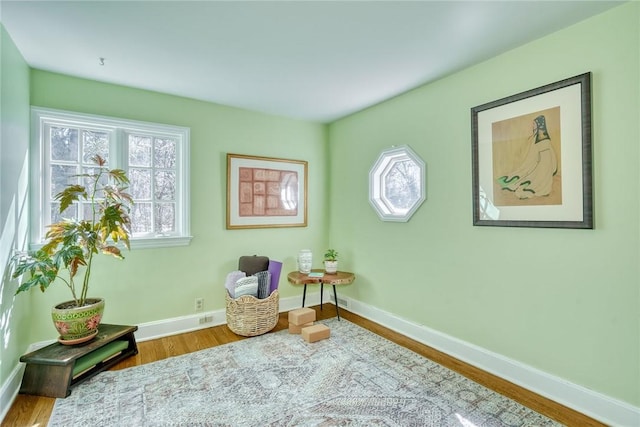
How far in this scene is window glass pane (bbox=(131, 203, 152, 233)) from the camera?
2.89 metres

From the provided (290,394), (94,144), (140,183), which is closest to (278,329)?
(290,394)

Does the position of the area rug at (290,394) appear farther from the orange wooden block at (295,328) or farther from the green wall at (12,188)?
the green wall at (12,188)

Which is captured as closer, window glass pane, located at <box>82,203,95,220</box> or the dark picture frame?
the dark picture frame

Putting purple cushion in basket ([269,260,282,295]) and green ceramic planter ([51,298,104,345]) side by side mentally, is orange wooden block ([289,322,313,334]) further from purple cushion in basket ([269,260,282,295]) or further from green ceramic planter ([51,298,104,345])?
green ceramic planter ([51,298,104,345])

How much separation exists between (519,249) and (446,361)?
106cm

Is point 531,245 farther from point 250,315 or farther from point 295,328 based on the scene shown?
point 250,315

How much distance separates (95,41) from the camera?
2049 millimetres

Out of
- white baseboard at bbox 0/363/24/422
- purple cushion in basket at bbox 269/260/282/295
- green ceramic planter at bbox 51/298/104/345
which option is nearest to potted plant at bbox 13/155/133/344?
green ceramic planter at bbox 51/298/104/345

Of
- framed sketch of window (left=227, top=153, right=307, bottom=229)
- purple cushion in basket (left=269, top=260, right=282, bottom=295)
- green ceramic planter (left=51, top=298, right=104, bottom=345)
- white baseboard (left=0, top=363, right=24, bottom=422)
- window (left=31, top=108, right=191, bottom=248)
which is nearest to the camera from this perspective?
white baseboard (left=0, top=363, right=24, bottom=422)

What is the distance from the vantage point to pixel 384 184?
3.39m

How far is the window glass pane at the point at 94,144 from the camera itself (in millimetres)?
2688

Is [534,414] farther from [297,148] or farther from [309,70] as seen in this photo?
[297,148]

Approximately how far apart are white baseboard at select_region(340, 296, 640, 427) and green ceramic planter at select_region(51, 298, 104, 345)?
103 inches

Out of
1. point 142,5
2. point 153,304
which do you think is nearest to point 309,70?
point 142,5
